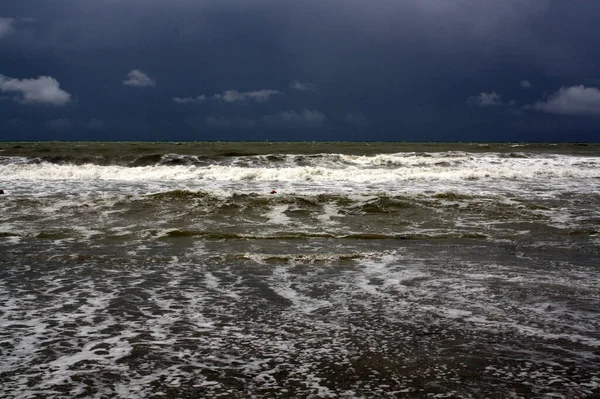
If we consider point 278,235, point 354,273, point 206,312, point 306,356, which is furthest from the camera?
point 278,235

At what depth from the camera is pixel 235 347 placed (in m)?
4.39

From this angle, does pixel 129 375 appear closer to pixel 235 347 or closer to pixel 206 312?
pixel 235 347

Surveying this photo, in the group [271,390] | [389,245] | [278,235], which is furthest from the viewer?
[278,235]

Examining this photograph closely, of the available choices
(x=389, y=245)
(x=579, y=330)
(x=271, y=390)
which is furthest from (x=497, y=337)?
(x=389, y=245)

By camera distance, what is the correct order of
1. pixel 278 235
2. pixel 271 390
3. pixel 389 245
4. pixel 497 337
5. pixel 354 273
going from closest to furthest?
pixel 271 390, pixel 497 337, pixel 354 273, pixel 389 245, pixel 278 235

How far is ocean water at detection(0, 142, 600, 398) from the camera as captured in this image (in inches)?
149

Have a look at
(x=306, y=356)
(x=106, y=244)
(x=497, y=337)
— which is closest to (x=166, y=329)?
(x=306, y=356)

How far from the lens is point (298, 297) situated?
6.07m

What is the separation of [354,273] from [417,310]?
1878 millimetres

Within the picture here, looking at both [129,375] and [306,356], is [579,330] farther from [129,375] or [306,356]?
[129,375]

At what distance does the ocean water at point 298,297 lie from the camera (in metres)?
3.80

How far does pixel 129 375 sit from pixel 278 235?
6697 millimetres

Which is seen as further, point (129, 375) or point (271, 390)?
point (129, 375)

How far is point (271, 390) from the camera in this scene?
3584mm
